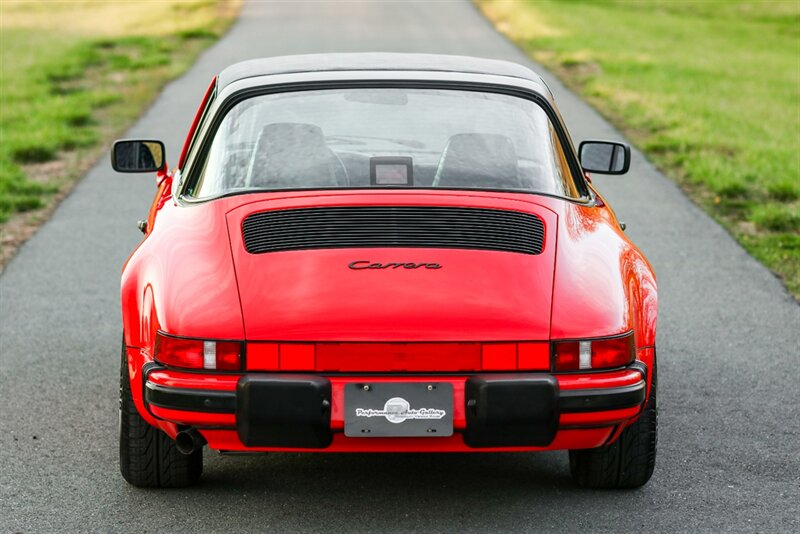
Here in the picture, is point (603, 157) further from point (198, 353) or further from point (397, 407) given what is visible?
point (198, 353)

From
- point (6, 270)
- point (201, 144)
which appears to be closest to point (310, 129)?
point (201, 144)

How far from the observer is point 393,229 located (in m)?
4.36

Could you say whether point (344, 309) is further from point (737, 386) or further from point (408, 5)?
point (408, 5)

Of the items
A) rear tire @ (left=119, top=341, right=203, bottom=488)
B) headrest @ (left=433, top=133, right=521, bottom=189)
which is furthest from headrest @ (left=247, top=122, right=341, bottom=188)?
rear tire @ (left=119, top=341, right=203, bottom=488)

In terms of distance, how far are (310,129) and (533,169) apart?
845 mm

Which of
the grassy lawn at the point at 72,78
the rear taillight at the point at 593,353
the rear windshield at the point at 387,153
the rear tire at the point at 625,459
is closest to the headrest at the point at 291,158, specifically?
the rear windshield at the point at 387,153

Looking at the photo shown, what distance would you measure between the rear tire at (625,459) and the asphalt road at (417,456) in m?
0.06

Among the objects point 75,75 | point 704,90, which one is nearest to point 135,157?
point 75,75

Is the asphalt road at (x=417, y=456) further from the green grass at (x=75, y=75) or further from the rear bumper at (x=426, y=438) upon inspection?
the green grass at (x=75, y=75)

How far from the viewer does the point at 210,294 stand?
4.13 metres

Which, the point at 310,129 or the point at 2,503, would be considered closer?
the point at 2,503

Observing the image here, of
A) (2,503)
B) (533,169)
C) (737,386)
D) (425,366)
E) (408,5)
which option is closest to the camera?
(425,366)

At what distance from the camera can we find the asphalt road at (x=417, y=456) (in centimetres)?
439

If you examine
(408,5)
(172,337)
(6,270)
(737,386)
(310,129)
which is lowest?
(408,5)
